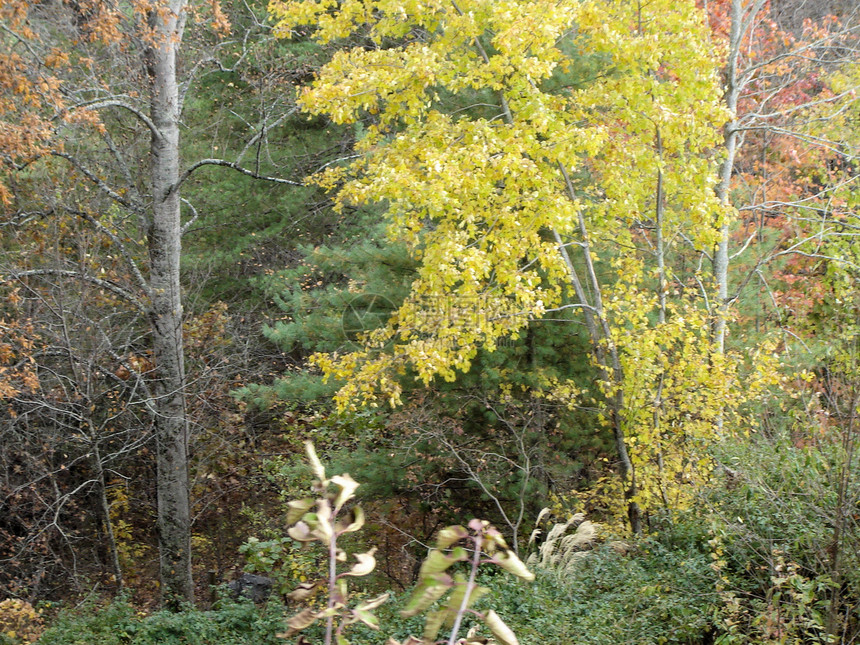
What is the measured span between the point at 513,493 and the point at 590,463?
1.48 m

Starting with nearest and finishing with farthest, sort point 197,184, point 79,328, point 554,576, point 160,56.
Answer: point 554,576 → point 79,328 → point 160,56 → point 197,184

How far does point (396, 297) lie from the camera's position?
913 centimetres

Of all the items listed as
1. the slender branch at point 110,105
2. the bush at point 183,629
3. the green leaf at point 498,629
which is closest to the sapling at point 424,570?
the green leaf at point 498,629

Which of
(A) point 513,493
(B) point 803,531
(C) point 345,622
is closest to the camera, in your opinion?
(C) point 345,622

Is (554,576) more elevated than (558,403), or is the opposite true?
(558,403)

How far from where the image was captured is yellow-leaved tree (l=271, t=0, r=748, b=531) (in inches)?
298

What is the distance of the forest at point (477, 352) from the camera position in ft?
19.7

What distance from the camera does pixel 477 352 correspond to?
9.02m

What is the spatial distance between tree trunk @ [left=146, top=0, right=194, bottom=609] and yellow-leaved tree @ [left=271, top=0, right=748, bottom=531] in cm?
252

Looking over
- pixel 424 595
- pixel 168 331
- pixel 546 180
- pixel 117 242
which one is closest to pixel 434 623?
pixel 424 595

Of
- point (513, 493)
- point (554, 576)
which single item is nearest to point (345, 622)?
point (554, 576)

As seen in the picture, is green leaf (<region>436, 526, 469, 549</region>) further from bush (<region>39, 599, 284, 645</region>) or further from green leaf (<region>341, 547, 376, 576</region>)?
bush (<region>39, 599, 284, 645</region>)

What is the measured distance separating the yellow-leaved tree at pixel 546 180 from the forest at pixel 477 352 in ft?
0.16

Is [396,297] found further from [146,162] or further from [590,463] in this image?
[146,162]
